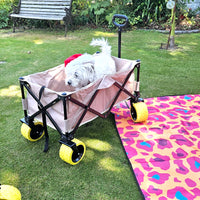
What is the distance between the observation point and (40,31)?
22.0 ft

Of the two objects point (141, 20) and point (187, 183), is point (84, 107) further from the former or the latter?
point (141, 20)

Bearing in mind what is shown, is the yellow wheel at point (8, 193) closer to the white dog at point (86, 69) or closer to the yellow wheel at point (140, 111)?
the white dog at point (86, 69)

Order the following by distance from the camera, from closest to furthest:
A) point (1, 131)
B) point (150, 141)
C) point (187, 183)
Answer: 1. point (187, 183)
2. point (150, 141)
3. point (1, 131)

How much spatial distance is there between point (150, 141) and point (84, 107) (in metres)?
0.76

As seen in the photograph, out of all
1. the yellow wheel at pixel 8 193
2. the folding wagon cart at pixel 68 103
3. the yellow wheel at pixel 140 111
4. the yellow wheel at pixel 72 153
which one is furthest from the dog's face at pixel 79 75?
the yellow wheel at pixel 8 193

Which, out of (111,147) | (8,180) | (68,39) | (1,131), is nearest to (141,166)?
(111,147)

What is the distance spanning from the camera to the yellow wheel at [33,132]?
7.08 ft

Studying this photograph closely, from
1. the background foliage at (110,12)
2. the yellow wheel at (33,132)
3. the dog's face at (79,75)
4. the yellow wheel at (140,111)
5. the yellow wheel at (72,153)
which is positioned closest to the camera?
the yellow wheel at (72,153)

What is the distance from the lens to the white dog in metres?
2.05

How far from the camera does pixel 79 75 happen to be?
2049mm

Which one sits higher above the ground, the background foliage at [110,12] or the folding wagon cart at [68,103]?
the background foliage at [110,12]

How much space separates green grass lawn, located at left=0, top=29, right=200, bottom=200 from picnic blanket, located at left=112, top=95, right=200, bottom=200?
0.35ft

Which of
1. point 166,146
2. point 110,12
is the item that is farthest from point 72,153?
point 110,12

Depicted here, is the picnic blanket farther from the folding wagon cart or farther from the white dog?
the white dog
